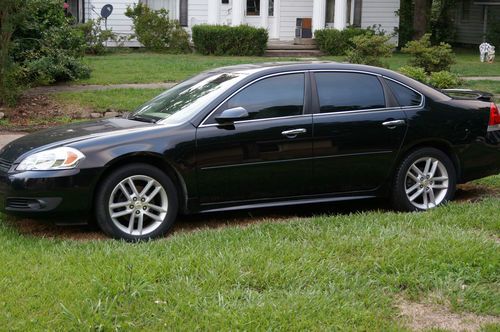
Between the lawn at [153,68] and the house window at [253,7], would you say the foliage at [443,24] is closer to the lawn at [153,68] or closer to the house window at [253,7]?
the lawn at [153,68]

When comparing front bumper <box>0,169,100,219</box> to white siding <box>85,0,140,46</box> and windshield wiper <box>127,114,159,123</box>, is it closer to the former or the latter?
windshield wiper <box>127,114,159,123</box>

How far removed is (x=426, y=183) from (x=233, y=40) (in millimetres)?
18718

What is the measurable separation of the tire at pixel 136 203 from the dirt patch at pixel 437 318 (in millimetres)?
2323

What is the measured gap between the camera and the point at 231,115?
6.29 m

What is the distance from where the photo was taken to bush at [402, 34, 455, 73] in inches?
667

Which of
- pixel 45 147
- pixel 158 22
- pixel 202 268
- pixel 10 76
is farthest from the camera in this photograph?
pixel 158 22

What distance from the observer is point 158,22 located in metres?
26.0

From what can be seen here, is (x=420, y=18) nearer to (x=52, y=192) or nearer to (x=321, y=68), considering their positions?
(x=321, y=68)

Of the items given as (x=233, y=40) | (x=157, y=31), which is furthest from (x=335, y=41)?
(x=157, y=31)

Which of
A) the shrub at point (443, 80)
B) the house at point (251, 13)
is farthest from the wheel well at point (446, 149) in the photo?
the house at point (251, 13)

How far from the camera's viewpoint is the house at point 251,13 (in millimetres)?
26797

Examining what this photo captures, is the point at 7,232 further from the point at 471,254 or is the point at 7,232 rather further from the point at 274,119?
the point at 471,254

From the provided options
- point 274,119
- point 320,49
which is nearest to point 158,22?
point 320,49

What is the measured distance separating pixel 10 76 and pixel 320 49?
15739mm
